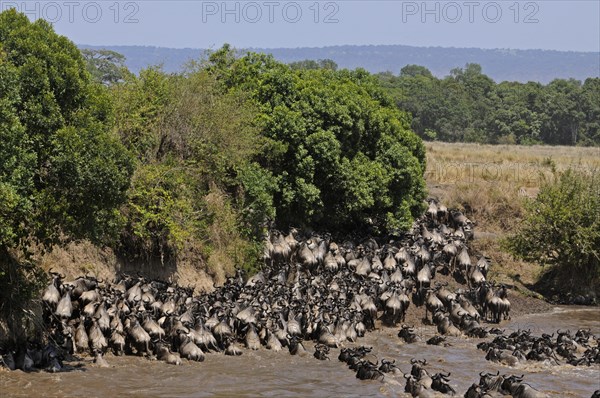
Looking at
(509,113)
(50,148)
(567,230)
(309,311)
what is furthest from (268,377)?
(509,113)

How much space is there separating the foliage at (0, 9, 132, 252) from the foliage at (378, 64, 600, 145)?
8240cm

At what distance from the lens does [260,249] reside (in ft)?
110

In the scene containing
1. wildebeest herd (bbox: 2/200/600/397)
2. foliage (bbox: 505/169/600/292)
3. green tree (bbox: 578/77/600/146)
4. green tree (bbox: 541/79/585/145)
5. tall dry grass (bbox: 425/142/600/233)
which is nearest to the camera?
wildebeest herd (bbox: 2/200/600/397)

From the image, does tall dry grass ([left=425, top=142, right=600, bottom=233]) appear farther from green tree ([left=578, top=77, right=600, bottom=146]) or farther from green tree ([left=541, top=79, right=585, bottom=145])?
green tree ([left=541, top=79, right=585, bottom=145])

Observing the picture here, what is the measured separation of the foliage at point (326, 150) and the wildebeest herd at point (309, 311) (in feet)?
4.40

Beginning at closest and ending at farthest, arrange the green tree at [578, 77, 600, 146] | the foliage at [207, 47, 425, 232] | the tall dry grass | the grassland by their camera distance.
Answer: the foliage at [207, 47, 425, 232], the grassland, the tall dry grass, the green tree at [578, 77, 600, 146]

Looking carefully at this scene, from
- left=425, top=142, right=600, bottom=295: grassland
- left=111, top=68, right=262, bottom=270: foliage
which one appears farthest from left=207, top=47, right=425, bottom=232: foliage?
left=425, top=142, right=600, bottom=295: grassland

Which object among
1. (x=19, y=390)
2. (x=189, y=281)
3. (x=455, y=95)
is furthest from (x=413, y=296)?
(x=455, y=95)

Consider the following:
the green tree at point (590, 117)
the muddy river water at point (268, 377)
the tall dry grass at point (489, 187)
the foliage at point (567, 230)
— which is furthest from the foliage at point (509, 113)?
the muddy river water at point (268, 377)

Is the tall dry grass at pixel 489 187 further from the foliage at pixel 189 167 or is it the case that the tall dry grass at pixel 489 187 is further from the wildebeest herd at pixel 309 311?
the foliage at pixel 189 167

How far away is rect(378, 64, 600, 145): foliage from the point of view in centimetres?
10869

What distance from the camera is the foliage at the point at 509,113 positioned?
4279 inches

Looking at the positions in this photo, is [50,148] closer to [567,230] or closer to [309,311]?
[309,311]

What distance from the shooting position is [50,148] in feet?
73.6
